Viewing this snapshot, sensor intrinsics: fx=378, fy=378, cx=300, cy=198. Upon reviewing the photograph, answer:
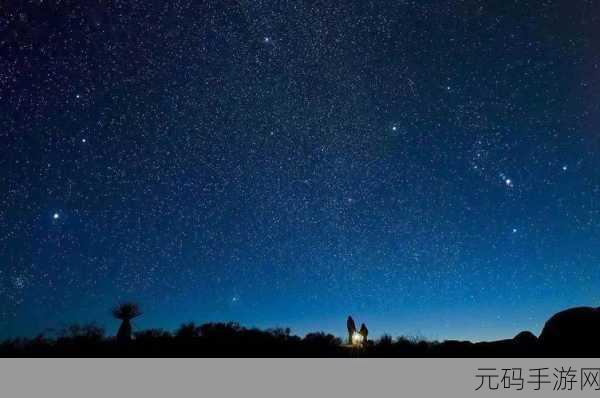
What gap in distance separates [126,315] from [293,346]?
656cm

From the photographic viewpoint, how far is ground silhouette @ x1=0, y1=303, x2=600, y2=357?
1082cm

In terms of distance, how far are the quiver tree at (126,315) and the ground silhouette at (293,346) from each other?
0.04 meters

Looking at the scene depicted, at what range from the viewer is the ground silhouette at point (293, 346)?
1082cm

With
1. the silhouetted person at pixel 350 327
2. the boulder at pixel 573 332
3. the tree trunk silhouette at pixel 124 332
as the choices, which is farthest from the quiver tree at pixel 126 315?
the boulder at pixel 573 332

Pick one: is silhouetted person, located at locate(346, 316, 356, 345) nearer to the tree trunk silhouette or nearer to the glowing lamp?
the glowing lamp

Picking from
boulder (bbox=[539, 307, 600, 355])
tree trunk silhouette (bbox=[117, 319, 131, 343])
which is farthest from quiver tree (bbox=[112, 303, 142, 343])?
boulder (bbox=[539, 307, 600, 355])

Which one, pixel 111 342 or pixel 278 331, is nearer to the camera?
pixel 111 342

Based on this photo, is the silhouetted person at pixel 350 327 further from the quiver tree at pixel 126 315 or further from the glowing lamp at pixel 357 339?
the quiver tree at pixel 126 315
